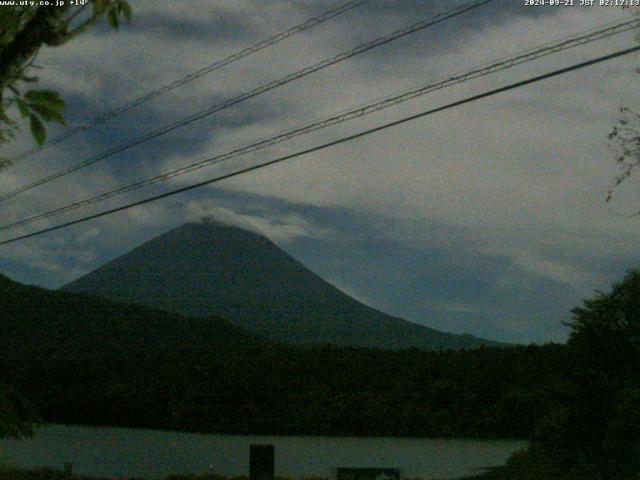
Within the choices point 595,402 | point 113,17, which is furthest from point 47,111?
point 595,402

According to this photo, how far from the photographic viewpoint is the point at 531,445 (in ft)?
61.1

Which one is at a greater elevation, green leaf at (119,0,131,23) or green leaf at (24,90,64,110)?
green leaf at (119,0,131,23)

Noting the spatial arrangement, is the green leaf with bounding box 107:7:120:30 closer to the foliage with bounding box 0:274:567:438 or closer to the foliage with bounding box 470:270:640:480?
the foliage with bounding box 470:270:640:480

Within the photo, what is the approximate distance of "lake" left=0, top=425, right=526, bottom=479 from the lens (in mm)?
19312

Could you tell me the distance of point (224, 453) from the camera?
67.6 ft

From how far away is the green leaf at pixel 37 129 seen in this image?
3768mm

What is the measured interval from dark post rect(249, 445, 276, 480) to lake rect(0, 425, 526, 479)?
393mm

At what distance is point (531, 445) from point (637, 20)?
11275mm

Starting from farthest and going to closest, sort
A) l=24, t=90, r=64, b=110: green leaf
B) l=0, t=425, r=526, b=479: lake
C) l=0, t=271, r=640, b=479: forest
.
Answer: l=0, t=425, r=526, b=479: lake
l=0, t=271, r=640, b=479: forest
l=24, t=90, r=64, b=110: green leaf

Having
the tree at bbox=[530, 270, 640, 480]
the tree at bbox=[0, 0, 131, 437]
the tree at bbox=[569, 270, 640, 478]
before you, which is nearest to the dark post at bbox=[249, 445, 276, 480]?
the tree at bbox=[530, 270, 640, 480]

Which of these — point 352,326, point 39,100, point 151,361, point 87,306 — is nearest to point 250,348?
point 151,361

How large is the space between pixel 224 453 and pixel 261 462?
1.84 m

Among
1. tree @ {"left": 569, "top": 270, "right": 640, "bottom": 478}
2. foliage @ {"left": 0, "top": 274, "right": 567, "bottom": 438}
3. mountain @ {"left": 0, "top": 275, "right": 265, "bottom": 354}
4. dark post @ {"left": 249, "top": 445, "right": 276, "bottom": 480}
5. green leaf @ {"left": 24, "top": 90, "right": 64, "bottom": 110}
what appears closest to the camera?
green leaf @ {"left": 24, "top": 90, "right": 64, "bottom": 110}

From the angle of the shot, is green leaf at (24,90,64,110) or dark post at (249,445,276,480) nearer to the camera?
green leaf at (24,90,64,110)
